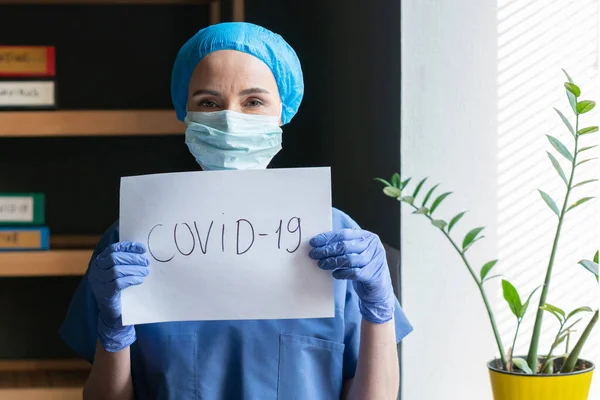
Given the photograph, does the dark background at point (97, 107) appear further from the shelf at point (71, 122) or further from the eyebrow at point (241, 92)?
the eyebrow at point (241, 92)

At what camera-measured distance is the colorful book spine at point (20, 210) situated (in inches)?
84.1

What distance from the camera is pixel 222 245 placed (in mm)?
1049

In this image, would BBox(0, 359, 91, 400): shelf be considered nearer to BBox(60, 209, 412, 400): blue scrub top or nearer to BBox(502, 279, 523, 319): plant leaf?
BBox(60, 209, 412, 400): blue scrub top

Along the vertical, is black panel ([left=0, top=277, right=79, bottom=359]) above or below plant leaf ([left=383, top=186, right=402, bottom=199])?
below

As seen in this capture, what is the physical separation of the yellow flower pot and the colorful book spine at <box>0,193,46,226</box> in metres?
1.45

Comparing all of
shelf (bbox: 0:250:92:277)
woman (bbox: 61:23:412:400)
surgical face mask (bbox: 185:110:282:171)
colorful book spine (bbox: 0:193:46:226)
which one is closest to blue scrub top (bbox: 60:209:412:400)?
woman (bbox: 61:23:412:400)

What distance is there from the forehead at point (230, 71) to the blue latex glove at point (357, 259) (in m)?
0.28

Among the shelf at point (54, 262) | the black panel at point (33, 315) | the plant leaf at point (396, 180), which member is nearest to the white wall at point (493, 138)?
the plant leaf at point (396, 180)

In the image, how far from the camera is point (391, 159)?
5.53ft

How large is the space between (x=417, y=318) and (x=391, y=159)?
0.37 meters

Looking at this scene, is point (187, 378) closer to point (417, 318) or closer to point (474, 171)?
point (417, 318)

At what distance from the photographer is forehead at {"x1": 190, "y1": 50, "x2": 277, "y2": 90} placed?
1114 mm

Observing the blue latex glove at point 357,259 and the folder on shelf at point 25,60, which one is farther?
the folder on shelf at point 25,60

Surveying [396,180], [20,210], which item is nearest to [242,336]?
[396,180]
